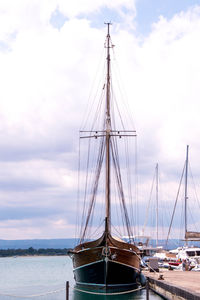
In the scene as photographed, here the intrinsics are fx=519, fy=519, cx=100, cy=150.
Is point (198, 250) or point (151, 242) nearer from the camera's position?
point (198, 250)

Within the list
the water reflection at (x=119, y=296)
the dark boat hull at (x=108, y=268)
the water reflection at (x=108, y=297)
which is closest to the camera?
the dark boat hull at (x=108, y=268)

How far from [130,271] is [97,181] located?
828 cm

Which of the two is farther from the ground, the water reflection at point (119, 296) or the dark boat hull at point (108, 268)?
the dark boat hull at point (108, 268)

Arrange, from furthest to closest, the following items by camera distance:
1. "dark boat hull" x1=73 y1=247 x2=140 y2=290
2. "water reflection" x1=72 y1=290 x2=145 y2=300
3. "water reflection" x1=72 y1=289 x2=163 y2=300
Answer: "water reflection" x1=72 y1=290 x2=145 y2=300
"water reflection" x1=72 y1=289 x2=163 y2=300
"dark boat hull" x1=73 y1=247 x2=140 y2=290

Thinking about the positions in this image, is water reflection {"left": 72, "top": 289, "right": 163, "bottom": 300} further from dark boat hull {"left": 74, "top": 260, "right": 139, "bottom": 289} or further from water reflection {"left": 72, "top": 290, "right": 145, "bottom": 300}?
dark boat hull {"left": 74, "top": 260, "right": 139, "bottom": 289}

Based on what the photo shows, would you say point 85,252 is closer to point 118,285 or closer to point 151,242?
point 118,285

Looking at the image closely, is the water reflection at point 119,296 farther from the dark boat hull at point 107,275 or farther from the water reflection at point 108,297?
the dark boat hull at point 107,275

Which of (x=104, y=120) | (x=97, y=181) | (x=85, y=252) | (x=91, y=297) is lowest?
(x=91, y=297)

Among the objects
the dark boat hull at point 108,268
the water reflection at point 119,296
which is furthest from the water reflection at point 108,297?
the dark boat hull at point 108,268

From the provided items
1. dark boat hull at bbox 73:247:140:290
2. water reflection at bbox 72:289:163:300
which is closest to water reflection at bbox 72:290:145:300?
water reflection at bbox 72:289:163:300

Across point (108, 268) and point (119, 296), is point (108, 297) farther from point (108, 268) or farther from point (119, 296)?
point (108, 268)

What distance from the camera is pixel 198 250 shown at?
60688mm

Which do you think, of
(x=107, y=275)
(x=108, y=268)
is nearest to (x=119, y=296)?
(x=107, y=275)

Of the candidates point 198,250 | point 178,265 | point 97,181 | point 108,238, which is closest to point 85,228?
point 97,181
